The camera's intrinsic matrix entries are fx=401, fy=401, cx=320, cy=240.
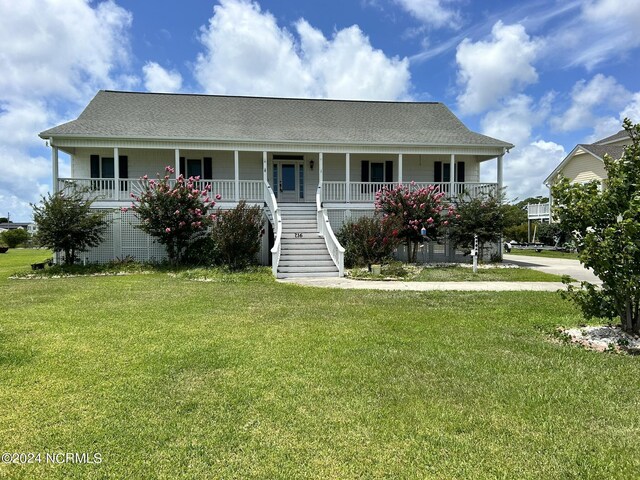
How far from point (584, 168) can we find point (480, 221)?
1784 cm

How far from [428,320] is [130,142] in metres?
14.4

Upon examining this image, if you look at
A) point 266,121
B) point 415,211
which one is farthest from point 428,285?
point 266,121

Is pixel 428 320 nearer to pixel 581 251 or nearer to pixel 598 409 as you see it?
pixel 581 251

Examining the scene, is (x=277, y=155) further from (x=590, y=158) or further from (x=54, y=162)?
(x=590, y=158)

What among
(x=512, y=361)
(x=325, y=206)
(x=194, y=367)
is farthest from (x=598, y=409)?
(x=325, y=206)

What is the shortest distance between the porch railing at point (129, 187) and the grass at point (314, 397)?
403 inches

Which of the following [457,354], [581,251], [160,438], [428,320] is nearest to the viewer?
[160,438]

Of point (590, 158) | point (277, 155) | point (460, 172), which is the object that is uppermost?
point (590, 158)

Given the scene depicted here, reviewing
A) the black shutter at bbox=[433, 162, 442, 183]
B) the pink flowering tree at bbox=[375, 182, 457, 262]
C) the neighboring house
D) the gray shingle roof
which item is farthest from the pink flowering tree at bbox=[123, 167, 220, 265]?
the neighboring house

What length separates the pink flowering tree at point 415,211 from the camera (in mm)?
15359

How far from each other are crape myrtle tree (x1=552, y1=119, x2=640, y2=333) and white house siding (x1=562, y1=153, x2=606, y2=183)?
25174 millimetres

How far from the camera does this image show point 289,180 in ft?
63.9

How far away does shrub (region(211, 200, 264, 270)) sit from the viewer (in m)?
13.6

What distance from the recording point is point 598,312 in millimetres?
5617
